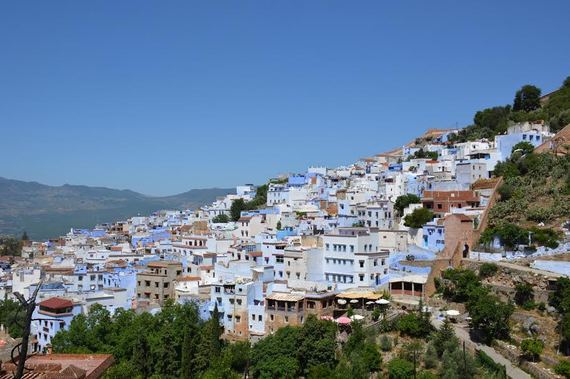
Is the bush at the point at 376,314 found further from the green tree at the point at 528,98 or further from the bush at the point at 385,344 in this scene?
the green tree at the point at 528,98

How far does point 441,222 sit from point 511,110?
3022 cm

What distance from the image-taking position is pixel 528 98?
5928cm

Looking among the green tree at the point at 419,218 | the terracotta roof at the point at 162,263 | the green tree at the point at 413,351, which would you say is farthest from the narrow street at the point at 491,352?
the terracotta roof at the point at 162,263

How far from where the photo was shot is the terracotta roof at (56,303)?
3394cm

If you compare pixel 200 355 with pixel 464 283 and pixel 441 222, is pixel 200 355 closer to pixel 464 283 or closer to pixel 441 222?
pixel 464 283

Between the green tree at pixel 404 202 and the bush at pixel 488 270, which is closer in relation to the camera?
the bush at pixel 488 270

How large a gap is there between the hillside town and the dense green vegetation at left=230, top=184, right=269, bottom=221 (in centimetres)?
528

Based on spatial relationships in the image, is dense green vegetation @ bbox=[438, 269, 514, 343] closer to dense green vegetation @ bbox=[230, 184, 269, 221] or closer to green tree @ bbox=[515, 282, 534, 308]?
green tree @ bbox=[515, 282, 534, 308]

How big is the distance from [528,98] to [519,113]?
5.20 metres

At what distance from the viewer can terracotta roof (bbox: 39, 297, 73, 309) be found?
33944 mm

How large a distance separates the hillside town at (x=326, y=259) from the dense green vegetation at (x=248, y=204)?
5279 millimetres

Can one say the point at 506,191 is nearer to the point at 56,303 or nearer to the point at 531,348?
the point at 531,348

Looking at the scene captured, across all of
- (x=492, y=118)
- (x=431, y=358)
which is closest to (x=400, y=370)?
(x=431, y=358)

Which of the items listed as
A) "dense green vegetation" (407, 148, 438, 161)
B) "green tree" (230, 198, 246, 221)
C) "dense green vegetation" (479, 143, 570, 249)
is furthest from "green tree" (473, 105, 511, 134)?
"green tree" (230, 198, 246, 221)
